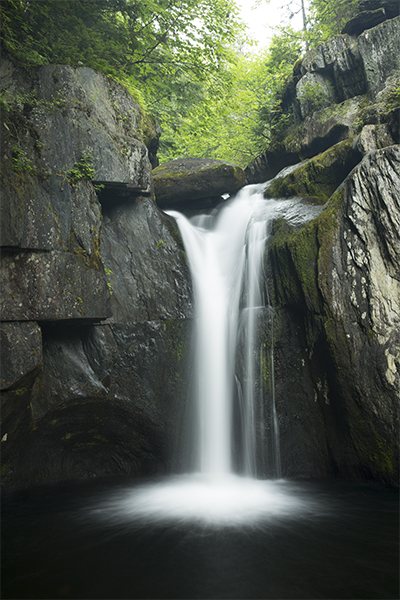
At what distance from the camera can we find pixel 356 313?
584 centimetres

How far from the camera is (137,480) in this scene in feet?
21.3

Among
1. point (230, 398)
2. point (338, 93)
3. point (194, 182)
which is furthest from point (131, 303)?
point (338, 93)

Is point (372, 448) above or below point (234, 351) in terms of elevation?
below

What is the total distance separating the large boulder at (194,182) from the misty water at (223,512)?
1257 millimetres

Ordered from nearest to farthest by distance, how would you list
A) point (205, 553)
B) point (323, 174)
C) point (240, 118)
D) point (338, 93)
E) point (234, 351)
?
1. point (205, 553)
2. point (234, 351)
3. point (323, 174)
4. point (338, 93)
5. point (240, 118)

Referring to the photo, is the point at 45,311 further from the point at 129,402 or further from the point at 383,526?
the point at 383,526

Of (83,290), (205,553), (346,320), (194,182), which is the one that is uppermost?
(194,182)

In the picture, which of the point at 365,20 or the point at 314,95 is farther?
the point at 314,95

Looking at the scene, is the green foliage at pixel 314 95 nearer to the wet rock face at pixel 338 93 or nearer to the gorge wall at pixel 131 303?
the wet rock face at pixel 338 93

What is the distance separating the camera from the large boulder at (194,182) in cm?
951

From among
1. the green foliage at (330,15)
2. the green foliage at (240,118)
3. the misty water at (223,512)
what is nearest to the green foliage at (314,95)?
the green foliage at (240,118)

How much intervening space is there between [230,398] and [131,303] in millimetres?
2584

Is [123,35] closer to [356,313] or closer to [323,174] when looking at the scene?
[323,174]

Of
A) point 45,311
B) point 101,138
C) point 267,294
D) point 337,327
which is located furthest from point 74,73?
point 337,327
